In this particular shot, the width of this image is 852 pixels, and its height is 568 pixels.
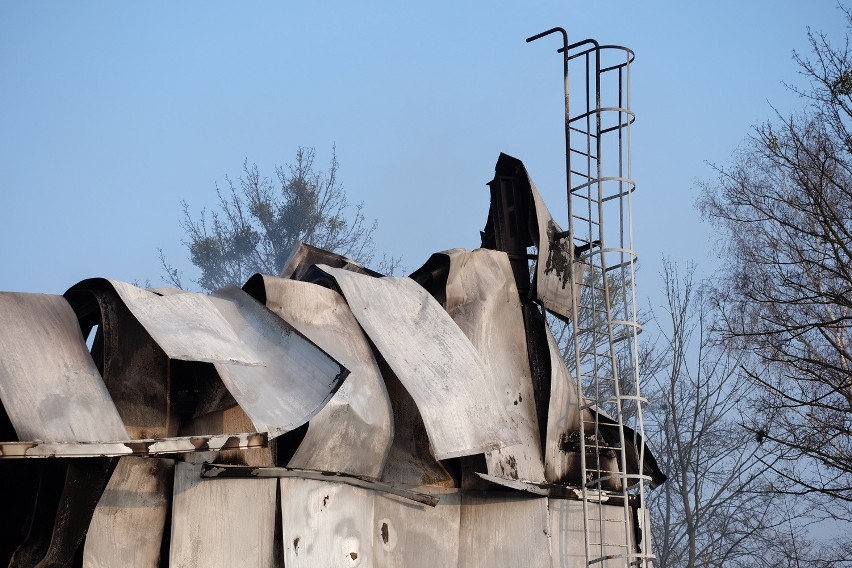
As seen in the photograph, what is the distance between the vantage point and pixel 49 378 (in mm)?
6590

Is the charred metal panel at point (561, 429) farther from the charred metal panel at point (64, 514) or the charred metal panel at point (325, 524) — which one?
the charred metal panel at point (64, 514)

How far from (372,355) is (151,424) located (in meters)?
1.95

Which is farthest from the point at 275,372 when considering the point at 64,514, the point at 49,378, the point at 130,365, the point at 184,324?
the point at 64,514

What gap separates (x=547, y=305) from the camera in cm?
1051

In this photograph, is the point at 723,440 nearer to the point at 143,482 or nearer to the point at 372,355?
the point at 372,355

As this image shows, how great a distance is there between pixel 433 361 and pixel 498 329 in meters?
1.36

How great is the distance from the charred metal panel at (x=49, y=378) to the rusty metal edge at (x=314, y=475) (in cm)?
89

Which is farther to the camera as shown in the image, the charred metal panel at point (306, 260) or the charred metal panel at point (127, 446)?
the charred metal panel at point (306, 260)

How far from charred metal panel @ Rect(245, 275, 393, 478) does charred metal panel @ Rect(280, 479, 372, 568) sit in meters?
0.17

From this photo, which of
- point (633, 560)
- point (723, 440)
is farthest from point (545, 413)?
point (723, 440)

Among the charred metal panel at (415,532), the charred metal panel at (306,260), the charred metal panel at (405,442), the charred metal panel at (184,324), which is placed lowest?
the charred metal panel at (415,532)

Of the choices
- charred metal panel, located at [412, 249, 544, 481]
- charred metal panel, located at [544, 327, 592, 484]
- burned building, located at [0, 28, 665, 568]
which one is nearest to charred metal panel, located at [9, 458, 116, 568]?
burned building, located at [0, 28, 665, 568]

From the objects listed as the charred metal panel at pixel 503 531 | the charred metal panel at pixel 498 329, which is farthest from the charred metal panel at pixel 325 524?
the charred metal panel at pixel 498 329

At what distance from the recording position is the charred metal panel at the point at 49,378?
249 inches
